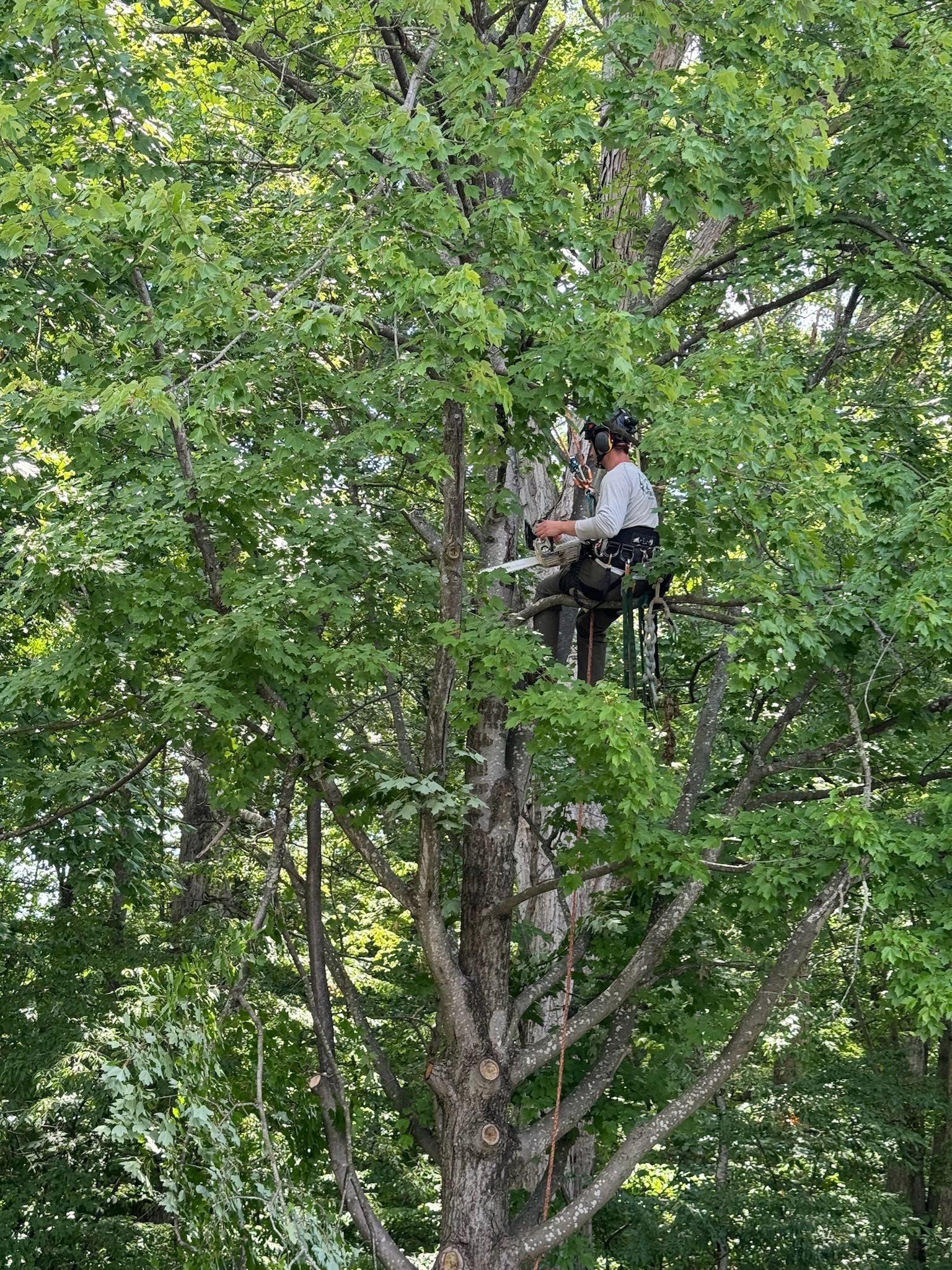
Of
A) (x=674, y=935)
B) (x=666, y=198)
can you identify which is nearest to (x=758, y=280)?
(x=666, y=198)

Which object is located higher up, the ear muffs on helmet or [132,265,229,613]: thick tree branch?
the ear muffs on helmet

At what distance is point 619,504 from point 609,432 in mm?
414

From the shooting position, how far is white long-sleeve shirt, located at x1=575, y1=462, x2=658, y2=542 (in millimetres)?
5777

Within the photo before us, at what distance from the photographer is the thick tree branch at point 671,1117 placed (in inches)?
245

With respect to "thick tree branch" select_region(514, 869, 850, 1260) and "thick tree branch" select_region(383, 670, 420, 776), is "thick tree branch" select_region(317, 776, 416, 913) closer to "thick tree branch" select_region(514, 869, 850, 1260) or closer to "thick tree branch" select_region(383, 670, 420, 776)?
"thick tree branch" select_region(383, 670, 420, 776)

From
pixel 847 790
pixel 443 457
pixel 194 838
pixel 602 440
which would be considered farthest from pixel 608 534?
pixel 194 838

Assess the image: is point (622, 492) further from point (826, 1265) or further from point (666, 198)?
point (826, 1265)

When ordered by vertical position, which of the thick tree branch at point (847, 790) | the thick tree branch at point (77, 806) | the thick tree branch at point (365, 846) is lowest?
the thick tree branch at point (365, 846)

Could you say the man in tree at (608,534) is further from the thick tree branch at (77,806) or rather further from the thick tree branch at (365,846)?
the thick tree branch at (77,806)

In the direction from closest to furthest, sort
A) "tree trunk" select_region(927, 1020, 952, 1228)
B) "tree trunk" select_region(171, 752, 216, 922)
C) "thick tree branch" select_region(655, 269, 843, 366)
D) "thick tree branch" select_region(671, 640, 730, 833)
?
"thick tree branch" select_region(671, 640, 730, 833)
"thick tree branch" select_region(655, 269, 843, 366)
"tree trunk" select_region(171, 752, 216, 922)
"tree trunk" select_region(927, 1020, 952, 1228)

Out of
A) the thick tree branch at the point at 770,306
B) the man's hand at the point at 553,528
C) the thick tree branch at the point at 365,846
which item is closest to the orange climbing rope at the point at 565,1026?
the man's hand at the point at 553,528

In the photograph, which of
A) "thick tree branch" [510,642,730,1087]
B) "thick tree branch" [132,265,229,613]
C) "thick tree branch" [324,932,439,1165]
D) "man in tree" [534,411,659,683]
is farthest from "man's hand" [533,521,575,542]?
"thick tree branch" [324,932,439,1165]

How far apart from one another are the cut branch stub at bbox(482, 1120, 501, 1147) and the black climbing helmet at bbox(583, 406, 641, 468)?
345 cm

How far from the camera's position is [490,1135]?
6242 millimetres
